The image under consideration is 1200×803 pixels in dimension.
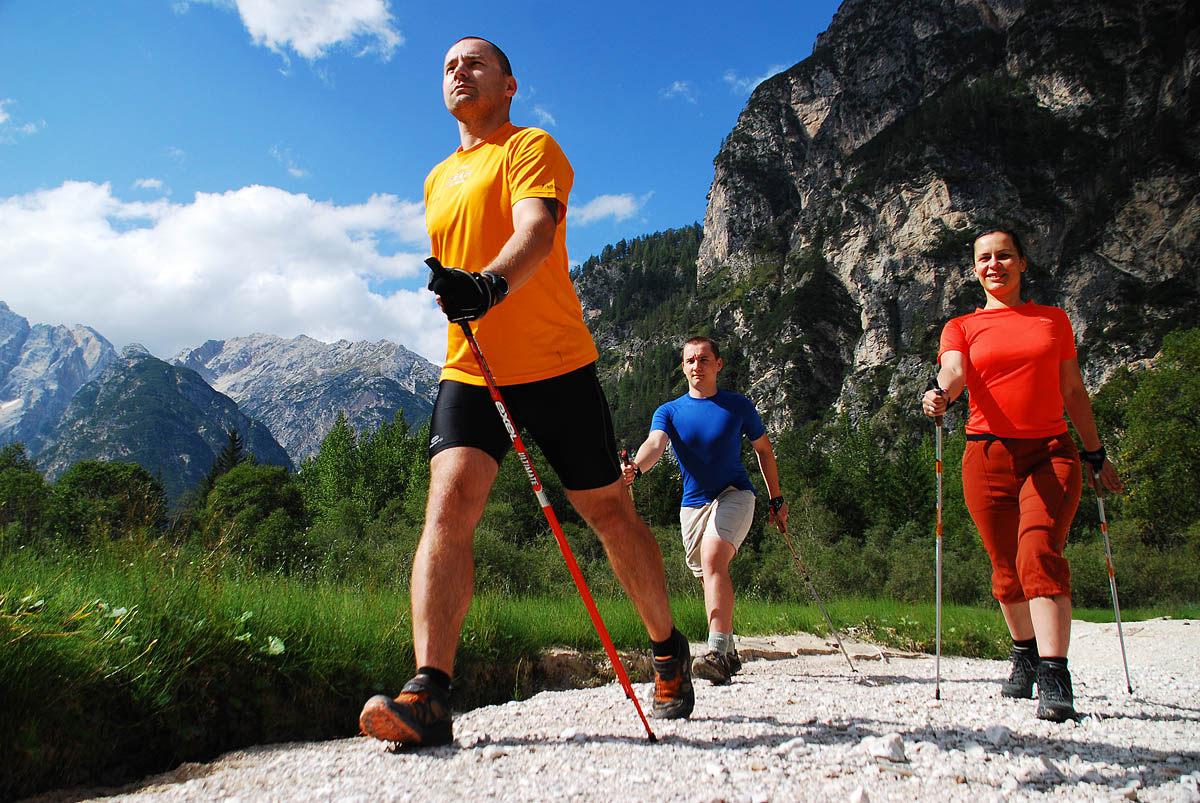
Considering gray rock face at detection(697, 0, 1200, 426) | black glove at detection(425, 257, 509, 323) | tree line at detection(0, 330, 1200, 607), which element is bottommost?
tree line at detection(0, 330, 1200, 607)

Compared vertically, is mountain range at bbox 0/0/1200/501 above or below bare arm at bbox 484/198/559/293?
above

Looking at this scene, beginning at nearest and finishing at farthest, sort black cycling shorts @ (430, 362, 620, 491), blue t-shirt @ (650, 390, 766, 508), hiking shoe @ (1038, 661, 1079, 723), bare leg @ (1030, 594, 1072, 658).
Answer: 1. black cycling shorts @ (430, 362, 620, 491)
2. hiking shoe @ (1038, 661, 1079, 723)
3. bare leg @ (1030, 594, 1072, 658)
4. blue t-shirt @ (650, 390, 766, 508)

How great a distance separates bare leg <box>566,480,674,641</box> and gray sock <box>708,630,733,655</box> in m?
2.04

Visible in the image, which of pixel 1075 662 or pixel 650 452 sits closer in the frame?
pixel 650 452

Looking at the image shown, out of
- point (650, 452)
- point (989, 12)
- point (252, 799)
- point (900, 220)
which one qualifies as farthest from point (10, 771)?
point (989, 12)

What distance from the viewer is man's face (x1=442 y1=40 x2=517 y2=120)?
337 centimetres

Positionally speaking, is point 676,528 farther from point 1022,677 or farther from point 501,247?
point 501,247

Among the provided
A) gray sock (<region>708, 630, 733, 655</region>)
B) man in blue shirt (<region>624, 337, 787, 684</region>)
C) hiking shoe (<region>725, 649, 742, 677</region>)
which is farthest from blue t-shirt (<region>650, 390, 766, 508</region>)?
hiking shoe (<region>725, 649, 742, 677</region>)

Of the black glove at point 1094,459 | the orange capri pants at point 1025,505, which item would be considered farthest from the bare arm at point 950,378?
the black glove at point 1094,459

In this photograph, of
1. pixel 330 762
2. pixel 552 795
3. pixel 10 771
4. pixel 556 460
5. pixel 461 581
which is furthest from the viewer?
pixel 556 460

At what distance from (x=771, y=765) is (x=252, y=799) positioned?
161 centimetres

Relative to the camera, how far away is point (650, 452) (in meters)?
5.55

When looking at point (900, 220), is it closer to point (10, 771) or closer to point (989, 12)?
point (989, 12)

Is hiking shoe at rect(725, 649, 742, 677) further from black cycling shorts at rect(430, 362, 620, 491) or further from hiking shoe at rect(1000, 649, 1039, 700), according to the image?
black cycling shorts at rect(430, 362, 620, 491)
